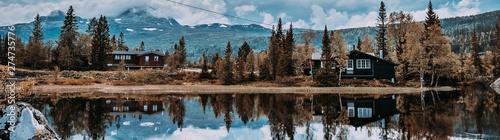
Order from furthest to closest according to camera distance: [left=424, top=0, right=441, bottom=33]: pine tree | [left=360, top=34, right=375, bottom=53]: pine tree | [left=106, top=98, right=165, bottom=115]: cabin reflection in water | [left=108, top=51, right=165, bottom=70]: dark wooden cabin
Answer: [left=108, top=51, right=165, bottom=70]: dark wooden cabin
[left=360, top=34, right=375, bottom=53]: pine tree
[left=424, top=0, right=441, bottom=33]: pine tree
[left=106, top=98, right=165, bottom=115]: cabin reflection in water

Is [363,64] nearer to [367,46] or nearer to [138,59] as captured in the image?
[367,46]

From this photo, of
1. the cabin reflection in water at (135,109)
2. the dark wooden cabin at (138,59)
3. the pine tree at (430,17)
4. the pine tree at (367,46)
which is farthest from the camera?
the dark wooden cabin at (138,59)

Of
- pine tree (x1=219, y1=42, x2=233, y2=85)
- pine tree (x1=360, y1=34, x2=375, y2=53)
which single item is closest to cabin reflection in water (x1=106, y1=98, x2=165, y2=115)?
pine tree (x1=219, y1=42, x2=233, y2=85)

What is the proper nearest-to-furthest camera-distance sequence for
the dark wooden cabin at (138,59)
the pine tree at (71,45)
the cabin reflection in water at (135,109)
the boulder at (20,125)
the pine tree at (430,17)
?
the boulder at (20,125) → the cabin reflection in water at (135,109) → the pine tree at (430,17) → the pine tree at (71,45) → the dark wooden cabin at (138,59)

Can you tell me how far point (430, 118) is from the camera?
12336mm

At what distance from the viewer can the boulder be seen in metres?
5.98

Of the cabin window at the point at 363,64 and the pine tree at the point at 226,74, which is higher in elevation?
the cabin window at the point at 363,64

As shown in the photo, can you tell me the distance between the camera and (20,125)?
604 cm

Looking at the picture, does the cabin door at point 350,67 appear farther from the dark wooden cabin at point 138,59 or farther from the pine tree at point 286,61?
the dark wooden cabin at point 138,59

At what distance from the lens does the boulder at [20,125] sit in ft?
19.6

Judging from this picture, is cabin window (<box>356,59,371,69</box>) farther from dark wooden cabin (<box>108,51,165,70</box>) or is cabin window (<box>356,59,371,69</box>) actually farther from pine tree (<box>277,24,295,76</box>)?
dark wooden cabin (<box>108,51,165,70</box>)

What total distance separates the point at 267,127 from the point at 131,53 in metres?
65.3

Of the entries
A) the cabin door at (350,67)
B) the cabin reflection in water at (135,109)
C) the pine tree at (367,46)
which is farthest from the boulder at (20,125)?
the pine tree at (367,46)

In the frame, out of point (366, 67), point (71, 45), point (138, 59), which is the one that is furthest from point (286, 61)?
point (71, 45)
